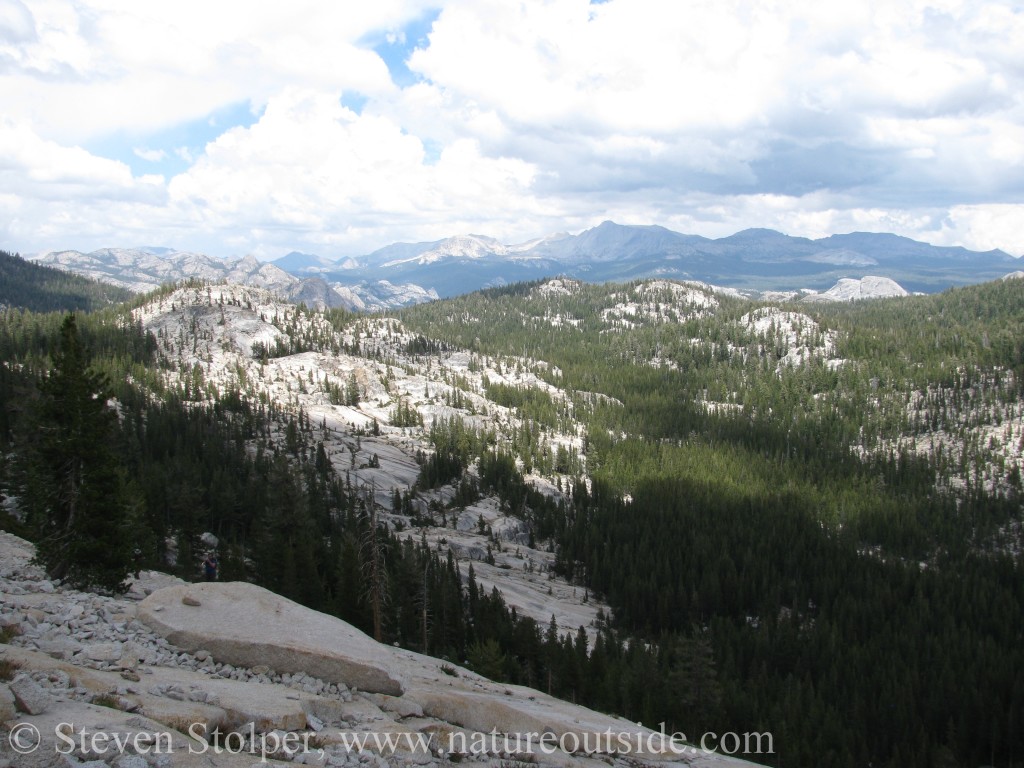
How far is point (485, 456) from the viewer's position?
16238 centimetres

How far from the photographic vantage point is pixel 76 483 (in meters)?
32.5

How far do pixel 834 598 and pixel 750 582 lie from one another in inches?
543

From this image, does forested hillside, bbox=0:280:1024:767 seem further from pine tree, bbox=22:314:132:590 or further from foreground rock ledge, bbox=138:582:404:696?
foreground rock ledge, bbox=138:582:404:696

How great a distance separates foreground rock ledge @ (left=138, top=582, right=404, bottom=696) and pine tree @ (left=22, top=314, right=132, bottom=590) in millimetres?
5315

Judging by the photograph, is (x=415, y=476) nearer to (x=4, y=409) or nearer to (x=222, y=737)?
(x=4, y=409)

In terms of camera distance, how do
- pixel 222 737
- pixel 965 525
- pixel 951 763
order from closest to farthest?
1. pixel 222 737
2. pixel 951 763
3. pixel 965 525

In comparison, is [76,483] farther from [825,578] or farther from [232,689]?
[825,578]

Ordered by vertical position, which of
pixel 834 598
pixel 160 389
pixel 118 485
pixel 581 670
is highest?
pixel 118 485

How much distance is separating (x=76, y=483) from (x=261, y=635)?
51.5 ft

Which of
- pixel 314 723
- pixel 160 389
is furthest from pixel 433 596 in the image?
pixel 160 389

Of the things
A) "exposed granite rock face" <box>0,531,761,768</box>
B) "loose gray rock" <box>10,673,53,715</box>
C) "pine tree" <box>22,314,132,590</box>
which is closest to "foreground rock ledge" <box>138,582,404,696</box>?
"exposed granite rock face" <box>0,531,761,768</box>

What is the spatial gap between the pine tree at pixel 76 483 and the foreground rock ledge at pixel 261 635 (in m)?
5.32

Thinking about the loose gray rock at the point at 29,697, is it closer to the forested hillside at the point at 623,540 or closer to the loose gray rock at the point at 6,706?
the loose gray rock at the point at 6,706

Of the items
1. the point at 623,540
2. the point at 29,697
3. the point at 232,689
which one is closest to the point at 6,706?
the point at 29,697
